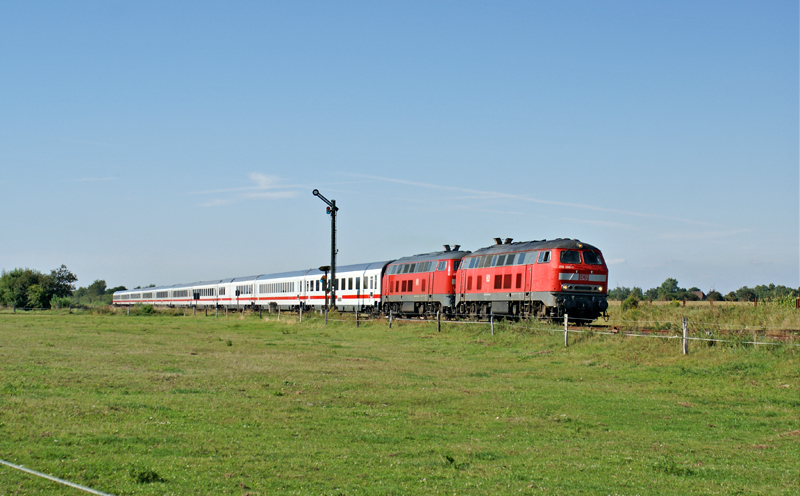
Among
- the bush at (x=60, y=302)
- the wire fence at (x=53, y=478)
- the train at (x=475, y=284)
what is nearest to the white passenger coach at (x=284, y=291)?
the train at (x=475, y=284)

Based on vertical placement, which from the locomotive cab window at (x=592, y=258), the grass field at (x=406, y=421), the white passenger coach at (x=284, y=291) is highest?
the locomotive cab window at (x=592, y=258)

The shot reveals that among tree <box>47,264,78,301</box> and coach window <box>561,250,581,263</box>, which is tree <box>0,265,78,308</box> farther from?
Answer: coach window <box>561,250,581,263</box>

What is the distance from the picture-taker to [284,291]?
2891 inches

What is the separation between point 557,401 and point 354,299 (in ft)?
141

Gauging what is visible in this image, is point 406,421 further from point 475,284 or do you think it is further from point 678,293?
point 678,293

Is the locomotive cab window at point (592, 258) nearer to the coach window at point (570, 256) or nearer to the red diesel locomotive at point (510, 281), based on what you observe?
the red diesel locomotive at point (510, 281)

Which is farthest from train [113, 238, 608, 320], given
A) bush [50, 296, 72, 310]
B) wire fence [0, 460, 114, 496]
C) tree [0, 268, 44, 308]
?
tree [0, 268, 44, 308]

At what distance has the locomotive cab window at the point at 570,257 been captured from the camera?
33594 millimetres

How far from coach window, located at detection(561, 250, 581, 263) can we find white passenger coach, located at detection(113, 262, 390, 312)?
75.6 ft

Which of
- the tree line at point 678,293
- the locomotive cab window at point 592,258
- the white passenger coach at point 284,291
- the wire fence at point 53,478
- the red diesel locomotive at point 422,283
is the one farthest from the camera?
the tree line at point 678,293

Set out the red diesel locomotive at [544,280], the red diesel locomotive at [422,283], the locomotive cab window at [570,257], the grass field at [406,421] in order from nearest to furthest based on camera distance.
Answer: the grass field at [406,421] < the red diesel locomotive at [544,280] < the locomotive cab window at [570,257] < the red diesel locomotive at [422,283]

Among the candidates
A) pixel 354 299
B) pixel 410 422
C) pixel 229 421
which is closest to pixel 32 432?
pixel 229 421

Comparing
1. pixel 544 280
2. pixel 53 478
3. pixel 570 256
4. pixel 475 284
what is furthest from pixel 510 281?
pixel 53 478

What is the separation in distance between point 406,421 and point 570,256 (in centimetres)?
2129
